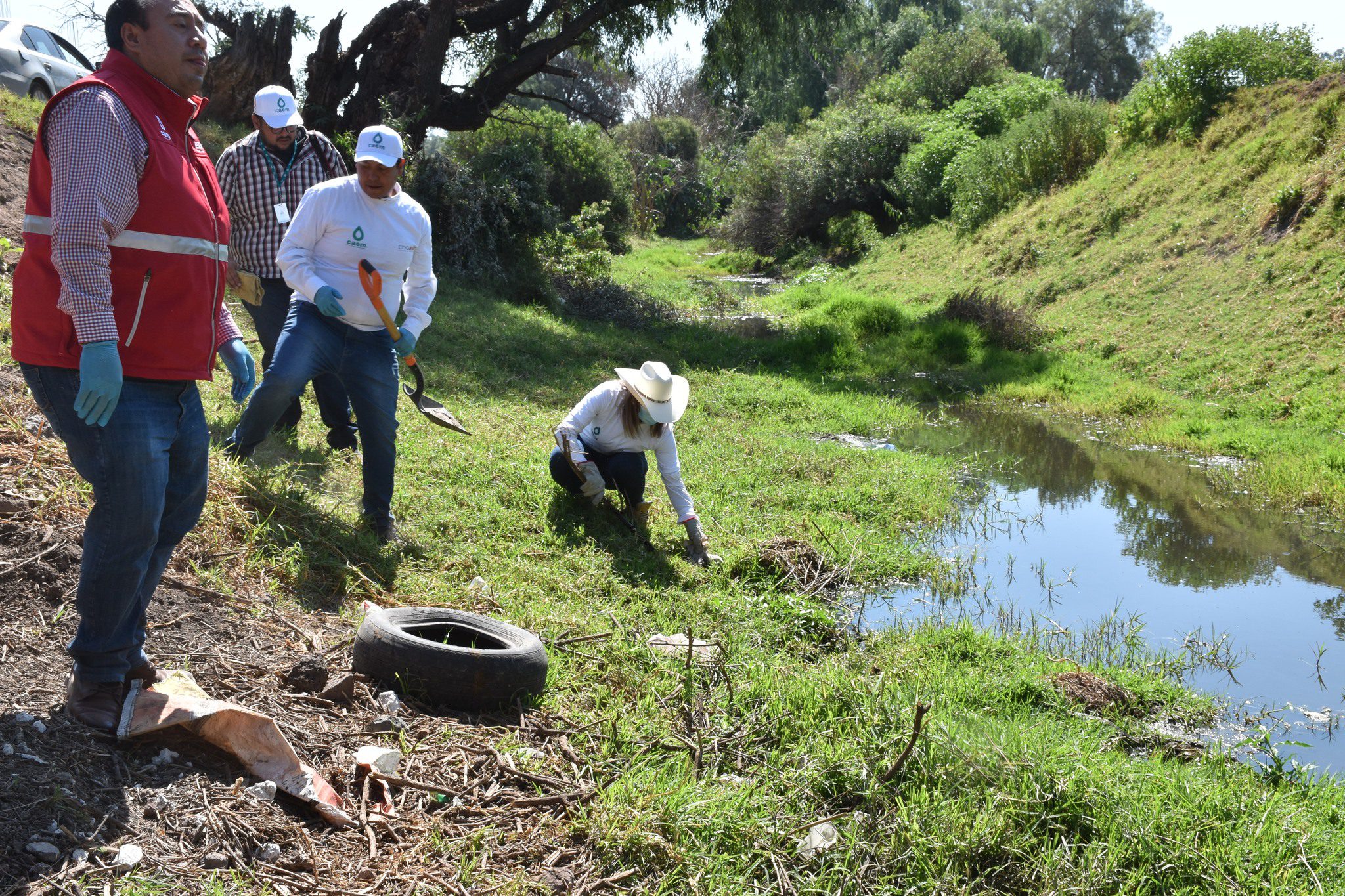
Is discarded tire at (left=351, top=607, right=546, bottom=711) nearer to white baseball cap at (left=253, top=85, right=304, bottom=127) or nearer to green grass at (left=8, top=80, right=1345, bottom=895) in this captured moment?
green grass at (left=8, top=80, right=1345, bottom=895)

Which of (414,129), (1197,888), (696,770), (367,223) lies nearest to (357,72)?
(414,129)

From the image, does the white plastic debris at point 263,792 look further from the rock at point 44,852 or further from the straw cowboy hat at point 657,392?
the straw cowboy hat at point 657,392

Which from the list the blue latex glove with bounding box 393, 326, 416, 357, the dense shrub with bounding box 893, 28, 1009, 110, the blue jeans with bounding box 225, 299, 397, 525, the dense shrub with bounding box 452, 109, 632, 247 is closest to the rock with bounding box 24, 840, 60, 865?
the blue jeans with bounding box 225, 299, 397, 525

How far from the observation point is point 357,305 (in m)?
5.32

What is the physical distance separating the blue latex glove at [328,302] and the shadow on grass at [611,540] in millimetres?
1924

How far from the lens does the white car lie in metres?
12.2

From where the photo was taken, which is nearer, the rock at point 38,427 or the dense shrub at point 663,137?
the rock at point 38,427

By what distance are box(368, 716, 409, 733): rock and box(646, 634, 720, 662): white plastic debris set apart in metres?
1.42

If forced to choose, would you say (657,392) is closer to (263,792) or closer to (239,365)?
(239,365)

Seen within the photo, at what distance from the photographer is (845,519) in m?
7.41

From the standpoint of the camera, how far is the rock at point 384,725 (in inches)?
142

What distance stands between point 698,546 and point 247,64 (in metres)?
14.3

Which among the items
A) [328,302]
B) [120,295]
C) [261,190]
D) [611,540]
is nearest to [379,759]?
[120,295]

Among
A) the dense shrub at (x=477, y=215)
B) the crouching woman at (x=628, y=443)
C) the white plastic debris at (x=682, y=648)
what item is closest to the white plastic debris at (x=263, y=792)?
the white plastic debris at (x=682, y=648)
